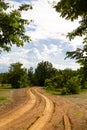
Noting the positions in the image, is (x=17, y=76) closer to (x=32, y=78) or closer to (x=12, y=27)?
(x=32, y=78)

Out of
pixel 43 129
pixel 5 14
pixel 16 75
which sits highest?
pixel 16 75

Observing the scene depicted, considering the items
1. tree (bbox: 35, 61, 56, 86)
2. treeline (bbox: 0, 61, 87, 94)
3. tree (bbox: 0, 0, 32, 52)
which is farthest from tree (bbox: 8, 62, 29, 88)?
tree (bbox: 0, 0, 32, 52)

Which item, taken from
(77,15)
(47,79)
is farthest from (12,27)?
(47,79)

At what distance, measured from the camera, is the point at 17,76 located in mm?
112562

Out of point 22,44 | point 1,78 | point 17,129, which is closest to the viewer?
point 17,129

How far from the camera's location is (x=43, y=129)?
1390 cm

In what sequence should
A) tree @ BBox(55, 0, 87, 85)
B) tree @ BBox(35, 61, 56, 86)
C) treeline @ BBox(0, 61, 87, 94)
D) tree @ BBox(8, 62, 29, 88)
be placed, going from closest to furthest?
1. tree @ BBox(55, 0, 87, 85)
2. treeline @ BBox(0, 61, 87, 94)
3. tree @ BBox(8, 62, 29, 88)
4. tree @ BBox(35, 61, 56, 86)

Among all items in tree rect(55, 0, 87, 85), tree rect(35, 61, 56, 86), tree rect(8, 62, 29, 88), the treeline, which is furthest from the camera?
tree rect(35, 61, 56, 86)

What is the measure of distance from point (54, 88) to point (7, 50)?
2305 inches

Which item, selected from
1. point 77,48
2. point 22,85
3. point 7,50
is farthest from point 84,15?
point 22,85

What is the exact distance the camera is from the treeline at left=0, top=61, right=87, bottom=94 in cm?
5878

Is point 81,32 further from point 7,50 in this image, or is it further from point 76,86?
point 76,86

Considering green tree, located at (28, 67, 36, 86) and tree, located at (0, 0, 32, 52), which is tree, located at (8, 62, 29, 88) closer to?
green tree, located at (28, 67, 36, 86)

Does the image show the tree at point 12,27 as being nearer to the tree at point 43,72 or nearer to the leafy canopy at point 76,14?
the leafy canopy at point 76,14
